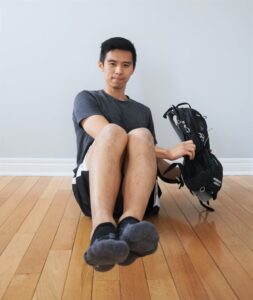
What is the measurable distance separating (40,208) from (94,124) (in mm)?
641

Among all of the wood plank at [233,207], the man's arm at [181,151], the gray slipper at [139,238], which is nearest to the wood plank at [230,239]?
the wood plank at [233,207]

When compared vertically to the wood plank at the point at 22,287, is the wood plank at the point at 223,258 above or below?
below

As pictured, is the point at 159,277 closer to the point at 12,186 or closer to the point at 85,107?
the point at 85,107

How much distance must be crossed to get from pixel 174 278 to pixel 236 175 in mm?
1785

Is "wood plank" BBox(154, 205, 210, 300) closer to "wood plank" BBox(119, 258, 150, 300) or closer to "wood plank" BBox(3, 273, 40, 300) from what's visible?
"wood plank" BBox(119, 258, 150, 300)

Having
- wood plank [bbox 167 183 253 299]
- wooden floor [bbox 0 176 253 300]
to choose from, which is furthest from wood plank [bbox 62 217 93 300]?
wood plank [bbox 167 183 253 299]

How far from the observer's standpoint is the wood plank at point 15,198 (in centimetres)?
187

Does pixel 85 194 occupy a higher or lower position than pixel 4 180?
higher

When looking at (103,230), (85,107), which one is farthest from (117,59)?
(103,230)

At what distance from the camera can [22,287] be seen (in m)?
1.15

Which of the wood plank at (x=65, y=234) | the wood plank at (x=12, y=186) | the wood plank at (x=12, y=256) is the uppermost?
the wood plank at (x=12, y=256)

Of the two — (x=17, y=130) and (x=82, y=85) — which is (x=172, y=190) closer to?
(x=82, y=85)

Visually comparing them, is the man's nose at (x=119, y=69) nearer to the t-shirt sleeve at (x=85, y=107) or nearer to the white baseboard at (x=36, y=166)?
the t-shirt sleeve at (x=85, y=107)

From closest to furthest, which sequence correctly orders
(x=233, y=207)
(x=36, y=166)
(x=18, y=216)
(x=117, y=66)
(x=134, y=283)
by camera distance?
1. (x=134, y=283)
2. (x=18, y=216)
3. (x=117, y=66)
4. (x=233, y=207)
5. (x=36, y=166)
